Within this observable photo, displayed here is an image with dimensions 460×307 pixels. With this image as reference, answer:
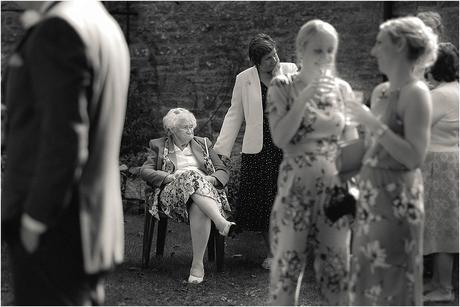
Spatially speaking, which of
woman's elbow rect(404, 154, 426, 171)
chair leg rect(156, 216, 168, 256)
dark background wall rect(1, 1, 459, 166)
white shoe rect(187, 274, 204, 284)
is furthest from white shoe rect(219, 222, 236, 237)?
dark background wall rect(1, 1, 459, 166)

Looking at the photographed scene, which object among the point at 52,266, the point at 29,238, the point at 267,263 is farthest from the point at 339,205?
the point at 267,263

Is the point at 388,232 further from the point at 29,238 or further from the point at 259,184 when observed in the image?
the point at 259,184

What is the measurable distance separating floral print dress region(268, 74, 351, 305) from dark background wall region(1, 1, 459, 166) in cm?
493

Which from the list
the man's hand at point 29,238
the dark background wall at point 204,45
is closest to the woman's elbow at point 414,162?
the man's hand at point 29,238

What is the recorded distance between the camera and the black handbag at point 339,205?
3814 millimetres

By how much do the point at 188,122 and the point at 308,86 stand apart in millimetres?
2823

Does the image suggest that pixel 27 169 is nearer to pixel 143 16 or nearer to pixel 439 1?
pixel 439 1

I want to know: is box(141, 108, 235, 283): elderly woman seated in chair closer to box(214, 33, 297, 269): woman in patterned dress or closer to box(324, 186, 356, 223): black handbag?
box(214, 33, 297, 269): woman in patterned dress

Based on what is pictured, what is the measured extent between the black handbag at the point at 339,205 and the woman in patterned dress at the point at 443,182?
1.53 meters

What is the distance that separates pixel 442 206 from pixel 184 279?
83.6 inches

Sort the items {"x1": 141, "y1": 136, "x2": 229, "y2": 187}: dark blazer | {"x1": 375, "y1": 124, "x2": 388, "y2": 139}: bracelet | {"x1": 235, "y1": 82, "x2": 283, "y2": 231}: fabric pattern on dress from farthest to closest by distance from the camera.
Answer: {"x1": 141, "y1": 136, "x2": 229, "y2": 187}: dark blazer < {"x1": 235, "y1": 82, "x2": 283, "y2": 231}: fabric pattern on dress < {"x1": 375, "y1": 124, "x2": 388, "y2": 139}: bracelet

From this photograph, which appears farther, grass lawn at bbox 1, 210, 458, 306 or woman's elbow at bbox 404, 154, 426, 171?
Result: grass lawn at bbox 1, 210, 458, 306

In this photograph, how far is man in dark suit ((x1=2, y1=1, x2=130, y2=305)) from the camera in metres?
2.53

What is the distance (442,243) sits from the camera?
17.0 feet
